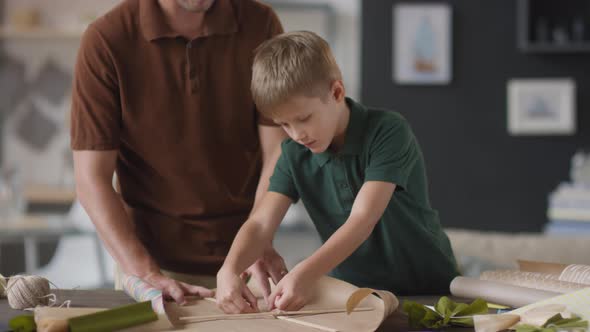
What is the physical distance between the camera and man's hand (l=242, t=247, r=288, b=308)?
147 cm

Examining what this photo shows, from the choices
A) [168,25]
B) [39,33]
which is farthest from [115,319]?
[39,33]

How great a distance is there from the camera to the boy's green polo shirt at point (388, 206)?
152cm

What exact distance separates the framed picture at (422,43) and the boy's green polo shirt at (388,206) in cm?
296

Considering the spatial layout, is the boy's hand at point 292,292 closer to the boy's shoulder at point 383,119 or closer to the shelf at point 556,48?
the boy's shoulder at point 383,119

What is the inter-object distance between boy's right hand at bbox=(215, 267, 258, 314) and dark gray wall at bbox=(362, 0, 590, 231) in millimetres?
3275

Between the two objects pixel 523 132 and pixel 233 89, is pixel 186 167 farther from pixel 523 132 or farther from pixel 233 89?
pixel 523 132

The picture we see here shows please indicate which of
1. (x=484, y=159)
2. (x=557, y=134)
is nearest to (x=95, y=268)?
(x=484, y=159)

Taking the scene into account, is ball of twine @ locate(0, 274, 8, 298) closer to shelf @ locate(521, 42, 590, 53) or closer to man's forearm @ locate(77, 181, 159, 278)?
man's forearm @ locate(77, 181, 159, 278)

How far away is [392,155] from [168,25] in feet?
2.07

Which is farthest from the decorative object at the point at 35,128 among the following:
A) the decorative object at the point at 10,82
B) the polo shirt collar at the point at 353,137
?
the polo shirt collar at the point at 353,137

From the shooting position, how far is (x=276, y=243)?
5207 mm

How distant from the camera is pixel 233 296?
126 cm

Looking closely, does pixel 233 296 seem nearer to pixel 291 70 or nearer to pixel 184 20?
pixel 291 70

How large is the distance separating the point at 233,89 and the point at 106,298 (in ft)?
2.07
